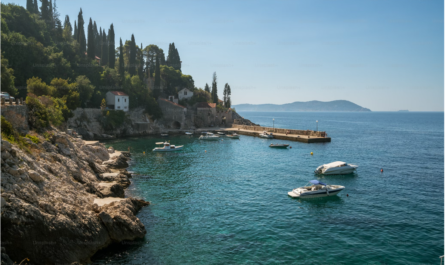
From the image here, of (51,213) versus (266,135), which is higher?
(266,135)

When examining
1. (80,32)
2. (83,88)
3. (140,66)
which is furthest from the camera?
(140,66)

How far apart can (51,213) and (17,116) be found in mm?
13541

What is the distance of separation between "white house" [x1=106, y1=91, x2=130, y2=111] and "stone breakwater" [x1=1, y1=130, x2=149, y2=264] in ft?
206

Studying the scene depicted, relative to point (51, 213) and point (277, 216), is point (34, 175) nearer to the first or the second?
point (51, 213)

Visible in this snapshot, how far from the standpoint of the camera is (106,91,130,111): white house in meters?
86.6

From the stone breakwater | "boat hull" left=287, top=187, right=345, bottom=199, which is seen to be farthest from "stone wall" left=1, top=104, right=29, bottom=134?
"boat hull" left=287, top=187, right=345, bottom=199

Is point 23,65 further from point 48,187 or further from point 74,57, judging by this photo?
point 48,187

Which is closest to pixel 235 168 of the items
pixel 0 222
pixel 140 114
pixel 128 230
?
pixel 128 230

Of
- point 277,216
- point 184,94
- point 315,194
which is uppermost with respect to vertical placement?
point 184,94

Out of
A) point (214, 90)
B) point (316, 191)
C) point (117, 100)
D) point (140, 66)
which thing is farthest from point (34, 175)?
point (214, 90)

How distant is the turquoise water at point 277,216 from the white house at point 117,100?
42.1 m

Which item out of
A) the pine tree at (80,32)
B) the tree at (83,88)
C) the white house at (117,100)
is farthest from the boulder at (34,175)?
the pine tree at (80,32)

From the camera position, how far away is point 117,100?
87.0 metres

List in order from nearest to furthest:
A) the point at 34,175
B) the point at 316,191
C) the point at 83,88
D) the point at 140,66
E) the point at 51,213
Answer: the point at 51,213
the point at 34,175
the point at 316,191
the point at 83,88
the point at 140,66
